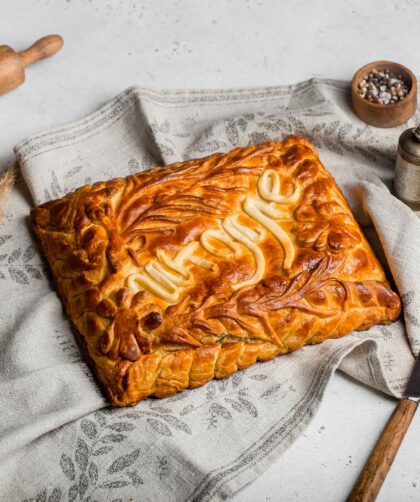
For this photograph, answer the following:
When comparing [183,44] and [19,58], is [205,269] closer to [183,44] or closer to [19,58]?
[19,58]

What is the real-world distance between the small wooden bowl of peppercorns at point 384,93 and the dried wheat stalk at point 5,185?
1.66 meters

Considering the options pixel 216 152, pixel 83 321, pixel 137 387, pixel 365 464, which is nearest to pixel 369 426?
pixel 365 464

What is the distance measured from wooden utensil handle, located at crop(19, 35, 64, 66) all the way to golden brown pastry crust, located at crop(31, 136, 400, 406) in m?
1.14

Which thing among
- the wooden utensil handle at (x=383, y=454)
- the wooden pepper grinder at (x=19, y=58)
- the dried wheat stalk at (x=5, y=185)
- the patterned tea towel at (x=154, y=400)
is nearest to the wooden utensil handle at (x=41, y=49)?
the wooden pepper grinder at (x=19, y=58)

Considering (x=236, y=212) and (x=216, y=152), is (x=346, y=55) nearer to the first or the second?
(x=216, y=152)

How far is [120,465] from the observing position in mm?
3301

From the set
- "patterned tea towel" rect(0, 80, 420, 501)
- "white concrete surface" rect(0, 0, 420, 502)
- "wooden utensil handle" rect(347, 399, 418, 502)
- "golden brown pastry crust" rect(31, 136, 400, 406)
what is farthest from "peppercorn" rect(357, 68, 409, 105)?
"wooden utensil handle" rect(347, 399, 418, 502)

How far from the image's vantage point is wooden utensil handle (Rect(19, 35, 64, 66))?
4638 mm

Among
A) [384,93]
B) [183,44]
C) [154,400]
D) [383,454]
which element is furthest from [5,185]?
[383,454]

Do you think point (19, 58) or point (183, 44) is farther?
point (183, 44)

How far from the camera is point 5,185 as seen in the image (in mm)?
4141

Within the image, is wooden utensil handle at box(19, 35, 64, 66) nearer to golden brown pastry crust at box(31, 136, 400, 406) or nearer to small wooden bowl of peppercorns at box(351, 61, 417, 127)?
golden brown pastry crust at box(31, 136, 400, 406)

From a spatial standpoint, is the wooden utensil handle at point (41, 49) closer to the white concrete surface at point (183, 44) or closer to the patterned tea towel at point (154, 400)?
the white concrete surface at point (183, 44)

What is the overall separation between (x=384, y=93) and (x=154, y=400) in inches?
74.3
